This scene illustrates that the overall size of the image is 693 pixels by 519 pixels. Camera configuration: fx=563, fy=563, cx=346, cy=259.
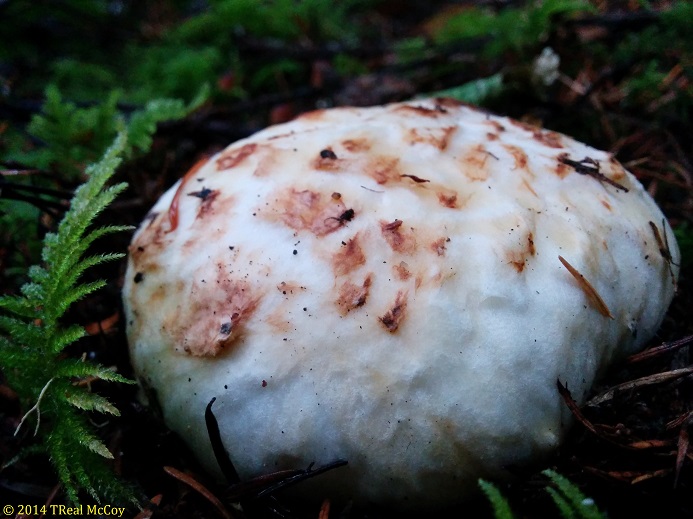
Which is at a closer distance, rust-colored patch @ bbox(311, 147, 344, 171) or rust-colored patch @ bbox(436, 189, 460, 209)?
rust-colored patch @ bbox(436, 189, 460, 209)

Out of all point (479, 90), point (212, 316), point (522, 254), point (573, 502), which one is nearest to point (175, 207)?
point (212, 316)

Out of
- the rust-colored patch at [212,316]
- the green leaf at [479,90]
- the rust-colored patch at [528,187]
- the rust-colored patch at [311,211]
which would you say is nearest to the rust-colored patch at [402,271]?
the rust-colored patch at [311,211]

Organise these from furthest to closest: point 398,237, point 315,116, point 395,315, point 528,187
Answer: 1. point 315,116
2. point 528,187
3. point 398,237
4. point 395,315

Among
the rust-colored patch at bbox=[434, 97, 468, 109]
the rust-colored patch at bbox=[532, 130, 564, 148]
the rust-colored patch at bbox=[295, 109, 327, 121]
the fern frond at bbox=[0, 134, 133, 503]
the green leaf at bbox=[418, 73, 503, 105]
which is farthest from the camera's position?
the green leaf at bbox=[418, 73, 503, 105]

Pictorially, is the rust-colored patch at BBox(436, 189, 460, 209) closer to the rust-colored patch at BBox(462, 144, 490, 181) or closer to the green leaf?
the rust-colored patch at BBox(462, 144, 490, 181)

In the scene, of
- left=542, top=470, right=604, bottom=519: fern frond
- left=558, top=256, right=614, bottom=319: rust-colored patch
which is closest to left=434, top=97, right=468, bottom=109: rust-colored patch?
left=558, top=256, right=614, bottom=319: rust-colored patch

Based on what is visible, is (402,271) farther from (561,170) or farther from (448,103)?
(448,103)

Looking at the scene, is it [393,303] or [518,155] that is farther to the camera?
[518,155]
